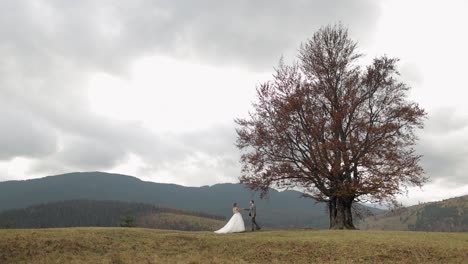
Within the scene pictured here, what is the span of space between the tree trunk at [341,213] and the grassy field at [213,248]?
11.5 metres

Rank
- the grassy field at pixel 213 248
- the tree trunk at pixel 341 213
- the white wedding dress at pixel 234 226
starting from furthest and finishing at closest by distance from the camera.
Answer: the tree trunk at pixel 341 213
the white wedding dress at pixel 234 226
the grassy field at pixel 213 248

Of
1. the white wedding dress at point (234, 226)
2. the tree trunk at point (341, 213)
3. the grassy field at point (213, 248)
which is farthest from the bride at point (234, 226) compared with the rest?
the tree trunk at point (341, 213)

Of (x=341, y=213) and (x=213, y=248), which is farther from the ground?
(x=341, y=213)

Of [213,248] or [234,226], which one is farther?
[234,226]

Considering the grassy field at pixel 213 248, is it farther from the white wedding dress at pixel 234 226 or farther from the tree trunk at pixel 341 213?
the tree trunk at pixel 341 213

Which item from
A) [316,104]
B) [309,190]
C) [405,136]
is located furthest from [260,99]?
[405,136]

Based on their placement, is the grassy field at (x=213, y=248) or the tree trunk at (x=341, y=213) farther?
the tree trunk at (x=341, y=213)

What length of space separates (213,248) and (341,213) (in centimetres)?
1966

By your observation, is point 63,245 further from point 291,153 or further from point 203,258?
point 291,153

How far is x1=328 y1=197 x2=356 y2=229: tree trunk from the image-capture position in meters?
42.7

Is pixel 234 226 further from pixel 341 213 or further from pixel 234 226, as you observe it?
pixel 341 213

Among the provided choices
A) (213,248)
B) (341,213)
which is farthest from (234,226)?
(341,213)

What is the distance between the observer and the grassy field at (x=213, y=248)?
24469mm

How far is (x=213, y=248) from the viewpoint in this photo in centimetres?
2788
